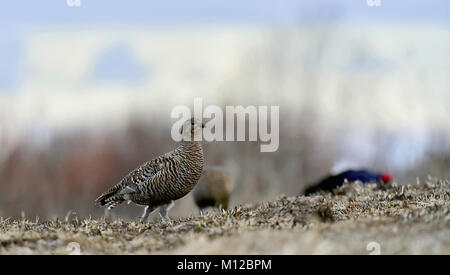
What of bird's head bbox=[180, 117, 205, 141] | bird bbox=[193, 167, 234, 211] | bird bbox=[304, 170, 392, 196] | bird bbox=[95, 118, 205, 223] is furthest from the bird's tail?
bird bbox=[304, 170, 392, 196]

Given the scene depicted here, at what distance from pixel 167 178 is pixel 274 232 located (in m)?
2.44

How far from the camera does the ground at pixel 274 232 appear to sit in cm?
639

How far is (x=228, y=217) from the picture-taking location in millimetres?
8398

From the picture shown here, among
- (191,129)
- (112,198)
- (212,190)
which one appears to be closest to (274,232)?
(191,129)

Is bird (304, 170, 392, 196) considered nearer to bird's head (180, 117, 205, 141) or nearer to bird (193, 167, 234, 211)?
bird (193, 167, 234, 211)

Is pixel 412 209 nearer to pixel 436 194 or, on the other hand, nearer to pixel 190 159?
pixel 436 194

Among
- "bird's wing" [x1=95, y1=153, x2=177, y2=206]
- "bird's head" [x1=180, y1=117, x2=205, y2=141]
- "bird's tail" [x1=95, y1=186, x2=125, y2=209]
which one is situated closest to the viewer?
"bird's wing" [x1=95, y1=153, x2=177, y2=206]

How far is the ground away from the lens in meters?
6.39

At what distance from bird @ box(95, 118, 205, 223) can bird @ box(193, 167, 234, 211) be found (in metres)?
2.72

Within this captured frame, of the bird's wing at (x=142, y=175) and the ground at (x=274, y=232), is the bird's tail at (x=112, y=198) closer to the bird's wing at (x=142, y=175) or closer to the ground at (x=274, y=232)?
the bird's wing at (x=142, y=175)
